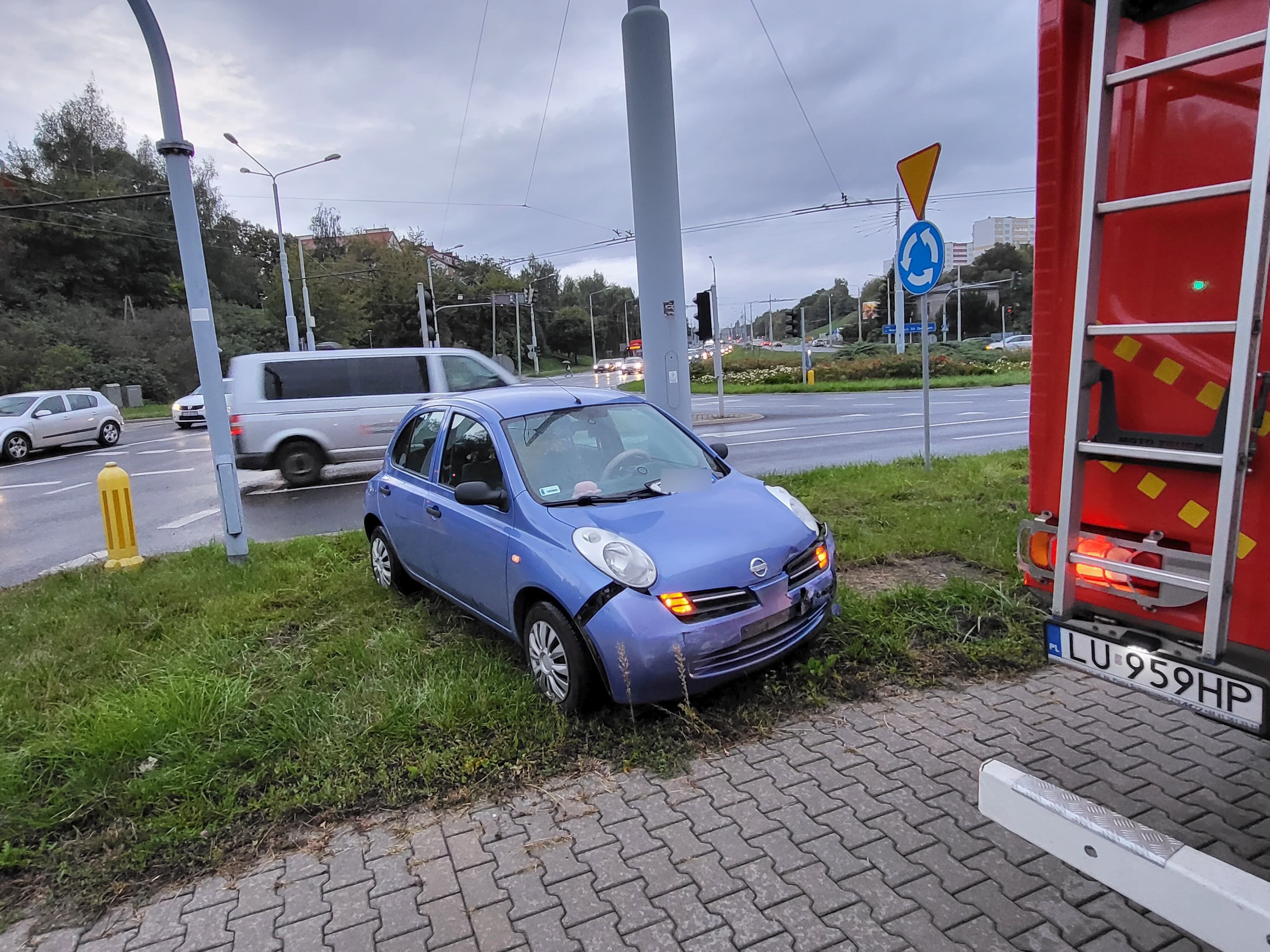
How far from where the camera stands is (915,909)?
2.46 metres

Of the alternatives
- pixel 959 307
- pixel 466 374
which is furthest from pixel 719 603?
pixel 959 307

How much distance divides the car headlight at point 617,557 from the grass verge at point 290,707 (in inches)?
28.6

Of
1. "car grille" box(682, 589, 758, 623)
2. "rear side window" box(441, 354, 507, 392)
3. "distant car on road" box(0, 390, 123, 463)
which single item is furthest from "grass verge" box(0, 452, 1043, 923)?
"distant car on road" box(0, 390, 123, 463)

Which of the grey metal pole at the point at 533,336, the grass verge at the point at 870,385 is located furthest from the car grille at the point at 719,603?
the grey metal pole at the point at 533,336

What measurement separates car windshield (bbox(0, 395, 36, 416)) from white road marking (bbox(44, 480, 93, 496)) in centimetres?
628

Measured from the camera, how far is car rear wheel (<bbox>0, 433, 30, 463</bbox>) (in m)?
17.1

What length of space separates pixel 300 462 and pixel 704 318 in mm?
6918

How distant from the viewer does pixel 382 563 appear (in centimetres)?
582

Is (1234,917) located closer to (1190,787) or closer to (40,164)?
(1190,787)

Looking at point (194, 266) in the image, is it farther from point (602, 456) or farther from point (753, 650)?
point (753, 650)

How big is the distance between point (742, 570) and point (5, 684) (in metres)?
4.19

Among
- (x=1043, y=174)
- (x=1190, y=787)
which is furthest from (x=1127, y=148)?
(x=1190, y=787)

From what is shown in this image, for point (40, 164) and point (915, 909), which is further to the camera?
point (40, 164)

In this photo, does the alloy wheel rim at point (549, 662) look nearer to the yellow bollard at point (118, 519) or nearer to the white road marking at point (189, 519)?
the yellow bollard at point (118, 519)
